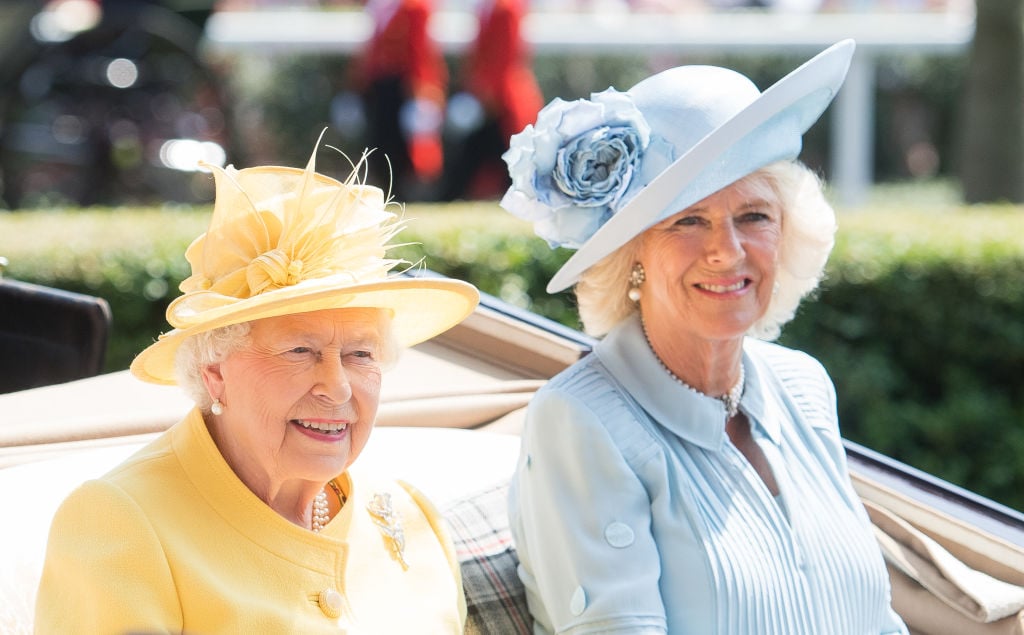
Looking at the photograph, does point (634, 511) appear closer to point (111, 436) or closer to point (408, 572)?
point (408, 572)

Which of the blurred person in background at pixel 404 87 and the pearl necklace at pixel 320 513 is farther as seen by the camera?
the blurred person in background at pixel 404 87

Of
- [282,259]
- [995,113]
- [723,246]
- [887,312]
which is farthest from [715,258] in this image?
[995,113]

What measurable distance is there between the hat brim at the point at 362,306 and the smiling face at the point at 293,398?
0.04 m

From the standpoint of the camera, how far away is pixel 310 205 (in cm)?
210

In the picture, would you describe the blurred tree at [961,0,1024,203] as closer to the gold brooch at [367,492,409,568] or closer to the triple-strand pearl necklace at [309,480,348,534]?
the gold brooch at [367,492,409,568]

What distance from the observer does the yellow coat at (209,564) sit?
1.88 m

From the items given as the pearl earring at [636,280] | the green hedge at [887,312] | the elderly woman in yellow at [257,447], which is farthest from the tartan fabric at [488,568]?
the green hedge at [887,312]

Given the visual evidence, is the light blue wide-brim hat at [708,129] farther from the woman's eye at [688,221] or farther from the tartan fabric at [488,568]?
the tartan fabric at [488,568]

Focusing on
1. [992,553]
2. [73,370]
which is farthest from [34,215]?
[992,553]

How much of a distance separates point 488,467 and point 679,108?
0.86m

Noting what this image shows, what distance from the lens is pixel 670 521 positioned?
7.67 feet

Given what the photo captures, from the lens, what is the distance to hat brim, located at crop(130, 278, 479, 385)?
1954 mm

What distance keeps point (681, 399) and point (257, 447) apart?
31.3 inches

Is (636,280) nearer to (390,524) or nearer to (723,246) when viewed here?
(723,246)
